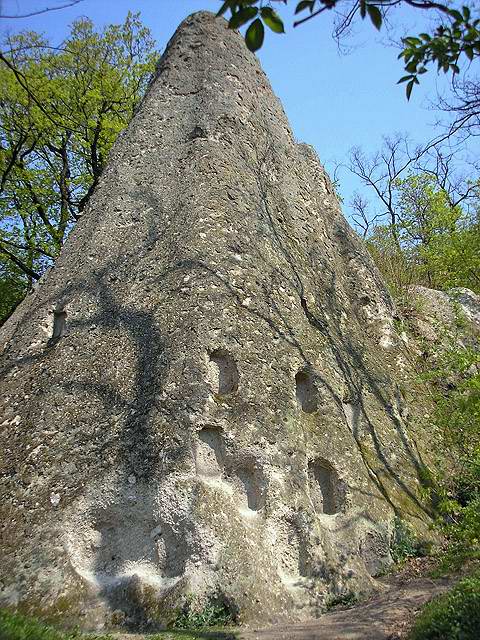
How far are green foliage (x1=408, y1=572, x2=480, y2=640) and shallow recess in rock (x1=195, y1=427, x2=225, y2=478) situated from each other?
236 cm

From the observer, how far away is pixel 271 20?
2.46m

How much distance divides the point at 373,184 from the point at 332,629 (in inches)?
947

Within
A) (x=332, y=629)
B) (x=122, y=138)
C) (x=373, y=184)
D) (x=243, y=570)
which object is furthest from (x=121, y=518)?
(x=373, y=184)

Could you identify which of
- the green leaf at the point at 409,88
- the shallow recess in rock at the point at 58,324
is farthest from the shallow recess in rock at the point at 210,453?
the green leaf at the point at 409,88

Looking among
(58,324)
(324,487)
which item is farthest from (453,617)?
(58,324)

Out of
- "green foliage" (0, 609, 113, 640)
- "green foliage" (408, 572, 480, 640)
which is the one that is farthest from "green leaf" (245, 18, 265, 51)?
"green foliage" (408, 572, 480, 640)

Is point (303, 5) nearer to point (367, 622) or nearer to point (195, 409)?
point (195, 409)

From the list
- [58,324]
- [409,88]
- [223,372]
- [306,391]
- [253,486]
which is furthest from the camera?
[58,324]

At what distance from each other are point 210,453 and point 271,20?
4.52m

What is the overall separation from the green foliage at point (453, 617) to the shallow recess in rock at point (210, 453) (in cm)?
236

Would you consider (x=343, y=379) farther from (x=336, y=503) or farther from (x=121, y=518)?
(x=121, y=518)

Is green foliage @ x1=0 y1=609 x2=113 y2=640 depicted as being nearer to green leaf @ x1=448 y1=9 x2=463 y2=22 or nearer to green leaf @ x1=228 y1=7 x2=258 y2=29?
green leaf @ x1=228 y1=7 x2=258 y2=29

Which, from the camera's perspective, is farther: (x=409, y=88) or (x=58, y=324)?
(x=58, y=324)

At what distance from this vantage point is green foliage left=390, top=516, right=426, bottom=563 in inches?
250
